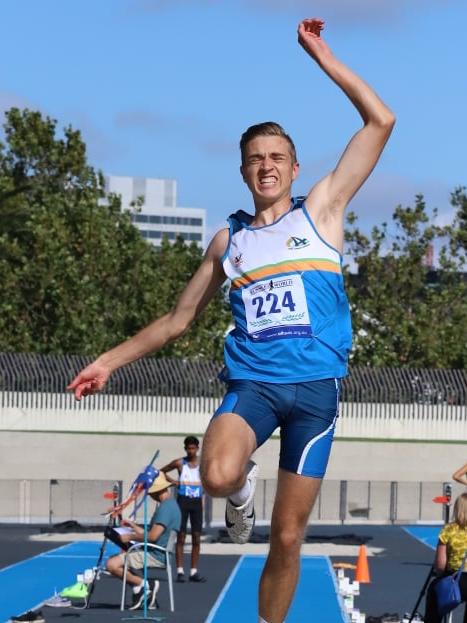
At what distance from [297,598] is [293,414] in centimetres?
1282

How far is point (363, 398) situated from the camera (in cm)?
4284

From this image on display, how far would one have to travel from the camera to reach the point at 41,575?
22859 mm

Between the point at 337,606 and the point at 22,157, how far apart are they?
180 feet

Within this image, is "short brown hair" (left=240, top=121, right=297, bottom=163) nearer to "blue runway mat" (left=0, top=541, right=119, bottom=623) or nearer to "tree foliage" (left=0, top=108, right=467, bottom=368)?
"blue runway mat" (left=0, top=541, right=119, bottom=623)

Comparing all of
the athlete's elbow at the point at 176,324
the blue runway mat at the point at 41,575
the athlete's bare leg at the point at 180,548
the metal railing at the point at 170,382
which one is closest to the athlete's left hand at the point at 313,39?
the athlete's elbow at the point at 176,324

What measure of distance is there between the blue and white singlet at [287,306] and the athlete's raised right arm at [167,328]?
6.7 inches

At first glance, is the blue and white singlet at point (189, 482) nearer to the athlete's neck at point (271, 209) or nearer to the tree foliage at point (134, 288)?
the athlete's neck at point (271, 209)

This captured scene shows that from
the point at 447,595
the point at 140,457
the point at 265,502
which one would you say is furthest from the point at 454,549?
the point at 140,457

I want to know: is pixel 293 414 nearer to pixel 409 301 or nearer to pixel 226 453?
pixel 226 453

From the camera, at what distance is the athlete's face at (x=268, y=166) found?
7148 mm

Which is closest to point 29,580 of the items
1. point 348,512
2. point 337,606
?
point 337,606

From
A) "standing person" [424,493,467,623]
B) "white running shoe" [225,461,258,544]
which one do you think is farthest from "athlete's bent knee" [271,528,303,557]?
"standing person" [424,493,467,623]

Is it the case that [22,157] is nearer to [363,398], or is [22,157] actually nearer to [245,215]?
[363,398]

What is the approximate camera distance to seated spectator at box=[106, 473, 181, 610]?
710 inches
